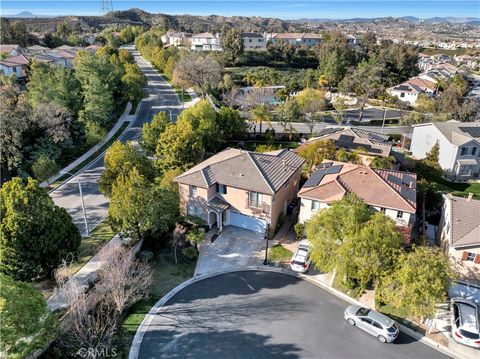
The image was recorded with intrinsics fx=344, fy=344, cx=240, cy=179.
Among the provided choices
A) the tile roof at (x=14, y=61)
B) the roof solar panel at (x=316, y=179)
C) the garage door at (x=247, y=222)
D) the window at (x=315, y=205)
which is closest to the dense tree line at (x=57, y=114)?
the tile roof at (x=14, y=61)

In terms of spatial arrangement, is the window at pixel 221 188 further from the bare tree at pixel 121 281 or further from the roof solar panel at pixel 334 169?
the bare tree at pixel 121 281

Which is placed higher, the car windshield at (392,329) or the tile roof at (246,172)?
the tile roof at (246,172)

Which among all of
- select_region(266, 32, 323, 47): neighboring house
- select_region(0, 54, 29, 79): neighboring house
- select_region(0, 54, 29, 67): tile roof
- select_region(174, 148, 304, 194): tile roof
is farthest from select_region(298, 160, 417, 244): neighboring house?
select_region(266, 32, 323, 47): neighboring house

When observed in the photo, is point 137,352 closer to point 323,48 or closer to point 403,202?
point 403,202

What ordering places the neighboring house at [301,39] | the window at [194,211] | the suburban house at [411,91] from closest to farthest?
the window at [194,211] → the suburban house at [411,91] → the neighboring house at [301,39]

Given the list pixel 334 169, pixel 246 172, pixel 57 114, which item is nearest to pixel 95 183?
pixel 57 114

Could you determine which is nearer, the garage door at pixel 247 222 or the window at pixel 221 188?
the garage door at pixel 247 222

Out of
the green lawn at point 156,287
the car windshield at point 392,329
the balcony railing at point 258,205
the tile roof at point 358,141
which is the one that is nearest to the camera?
the car windshield at point 392,329
